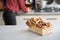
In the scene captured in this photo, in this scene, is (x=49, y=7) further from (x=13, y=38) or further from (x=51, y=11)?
(x=13, y=38)

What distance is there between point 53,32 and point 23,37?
312mm

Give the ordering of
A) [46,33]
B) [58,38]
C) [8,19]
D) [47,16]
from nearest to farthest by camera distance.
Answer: [58,38] < [46,33] < [8,19] < [47,16]

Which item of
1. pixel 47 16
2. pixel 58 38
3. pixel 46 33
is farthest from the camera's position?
pixel 47 16

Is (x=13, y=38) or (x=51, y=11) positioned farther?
(x=51, y=11)

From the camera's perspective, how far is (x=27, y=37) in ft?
4.43

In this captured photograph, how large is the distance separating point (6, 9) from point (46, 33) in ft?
4.70

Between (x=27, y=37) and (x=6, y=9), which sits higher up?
(x=6, y=9)

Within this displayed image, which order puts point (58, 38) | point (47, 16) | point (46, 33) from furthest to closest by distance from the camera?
1. point (47, 16)
2. point (46, 33)
3. point (58, 38)

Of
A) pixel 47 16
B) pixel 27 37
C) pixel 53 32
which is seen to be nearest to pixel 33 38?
pixel 27 37

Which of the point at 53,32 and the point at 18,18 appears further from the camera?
the point at 18,18

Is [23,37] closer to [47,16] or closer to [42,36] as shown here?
[42,36]

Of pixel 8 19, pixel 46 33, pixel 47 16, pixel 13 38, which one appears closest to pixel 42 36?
pixel 46 33

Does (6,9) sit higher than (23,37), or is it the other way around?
(6,9)

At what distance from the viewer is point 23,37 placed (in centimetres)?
135
